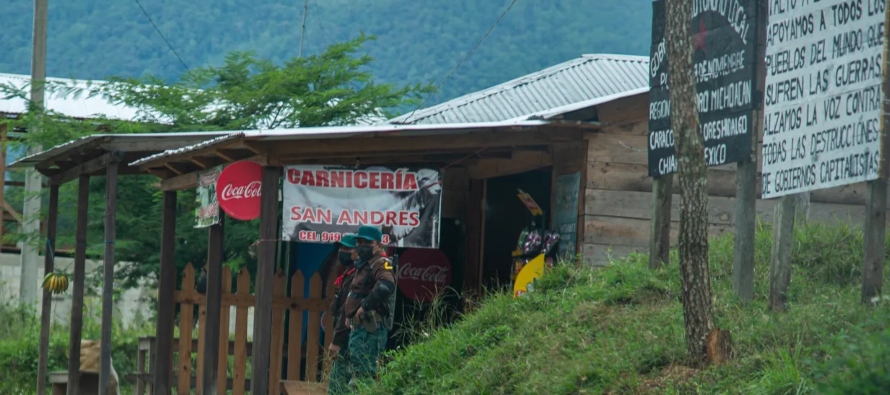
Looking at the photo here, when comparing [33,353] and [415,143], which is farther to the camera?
[33,353]

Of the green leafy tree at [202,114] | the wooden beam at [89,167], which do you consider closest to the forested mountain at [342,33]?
the green leafy tree at [202,114]

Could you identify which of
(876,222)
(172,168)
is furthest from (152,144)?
(876,222)

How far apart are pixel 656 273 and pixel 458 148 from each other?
2.89m

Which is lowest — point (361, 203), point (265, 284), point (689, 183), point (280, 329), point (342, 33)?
point (280, 329)

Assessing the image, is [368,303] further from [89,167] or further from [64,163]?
[64,163]

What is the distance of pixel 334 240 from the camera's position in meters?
→ 10.9

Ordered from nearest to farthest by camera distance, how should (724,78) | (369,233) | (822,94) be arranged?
1. (822,94)
2. (724,78)
3. (369,233)

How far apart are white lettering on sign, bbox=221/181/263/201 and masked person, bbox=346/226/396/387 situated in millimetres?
1102

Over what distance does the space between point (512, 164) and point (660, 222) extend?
156 inches

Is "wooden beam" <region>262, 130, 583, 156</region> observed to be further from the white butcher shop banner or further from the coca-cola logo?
the coca-cola logo

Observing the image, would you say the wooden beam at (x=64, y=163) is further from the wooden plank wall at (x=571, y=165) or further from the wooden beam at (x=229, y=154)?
the wooden plank wall at (x=571, y=165)

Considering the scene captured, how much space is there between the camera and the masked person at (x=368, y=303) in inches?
396

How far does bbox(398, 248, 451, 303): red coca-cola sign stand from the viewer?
1419cm

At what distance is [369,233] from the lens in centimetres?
1036
